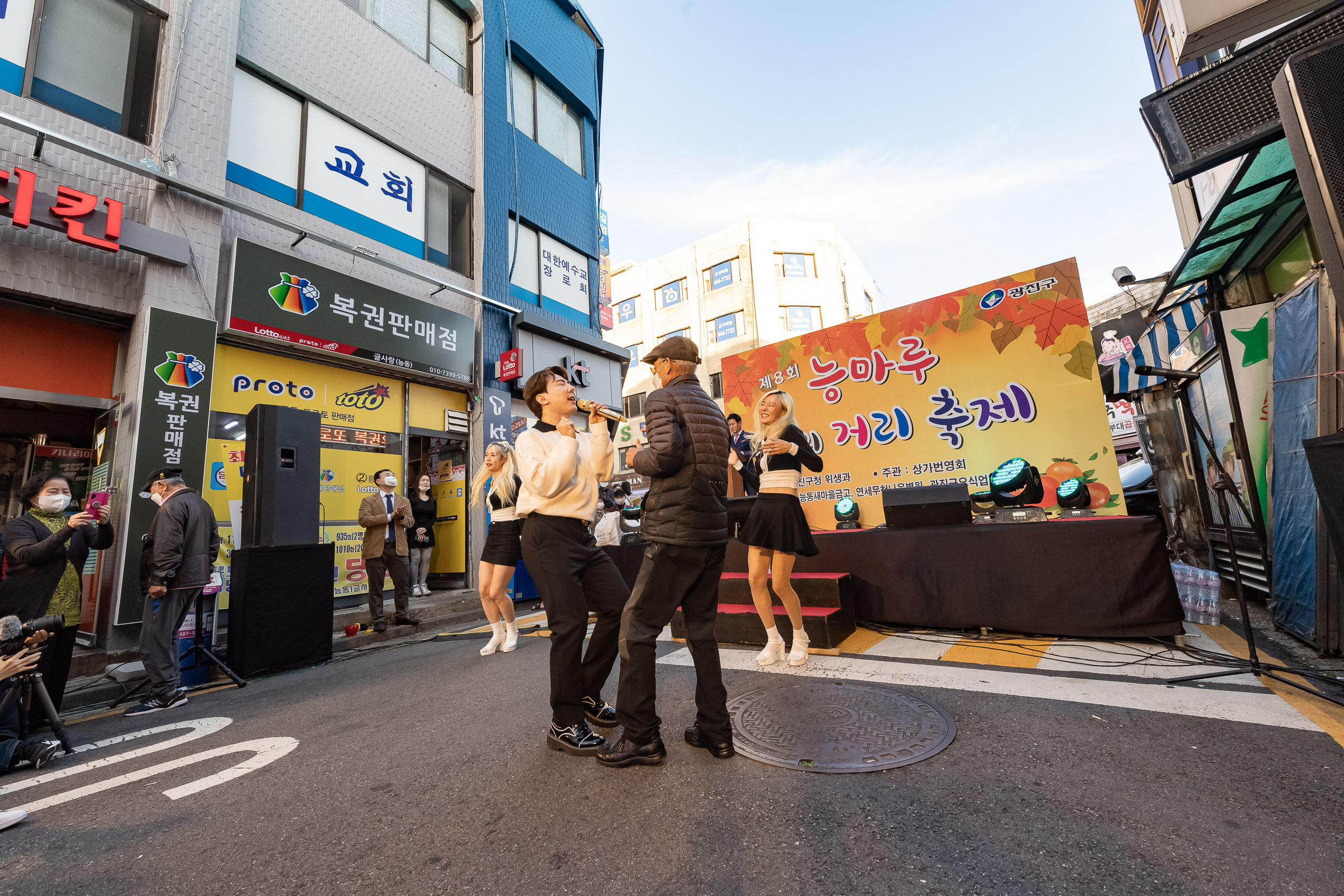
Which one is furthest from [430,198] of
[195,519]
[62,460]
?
[195,519]

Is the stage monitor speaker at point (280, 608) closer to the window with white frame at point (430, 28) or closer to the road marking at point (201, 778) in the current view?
the road marking at point (201, 778)

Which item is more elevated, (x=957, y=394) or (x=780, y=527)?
(x=957, y=394)

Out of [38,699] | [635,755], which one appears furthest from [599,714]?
[38,699]

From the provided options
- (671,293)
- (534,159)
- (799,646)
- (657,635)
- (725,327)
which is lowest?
(799,646)

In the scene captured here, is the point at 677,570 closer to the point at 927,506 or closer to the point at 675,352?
the point at 675,352

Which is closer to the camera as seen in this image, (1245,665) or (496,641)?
(1245,665)

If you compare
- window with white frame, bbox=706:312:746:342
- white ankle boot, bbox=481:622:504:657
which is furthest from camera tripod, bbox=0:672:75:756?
window with white frame, bbox=706:312:746:342

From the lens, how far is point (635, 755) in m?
2.32

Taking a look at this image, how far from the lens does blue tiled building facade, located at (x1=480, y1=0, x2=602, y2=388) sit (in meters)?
10.4

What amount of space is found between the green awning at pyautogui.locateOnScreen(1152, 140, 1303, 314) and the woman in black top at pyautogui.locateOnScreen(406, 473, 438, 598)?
30.2ft

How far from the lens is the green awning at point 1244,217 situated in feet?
12.4

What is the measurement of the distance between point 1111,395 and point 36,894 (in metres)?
9.68

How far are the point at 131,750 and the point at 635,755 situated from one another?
3042 mm

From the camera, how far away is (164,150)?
6.22 m
